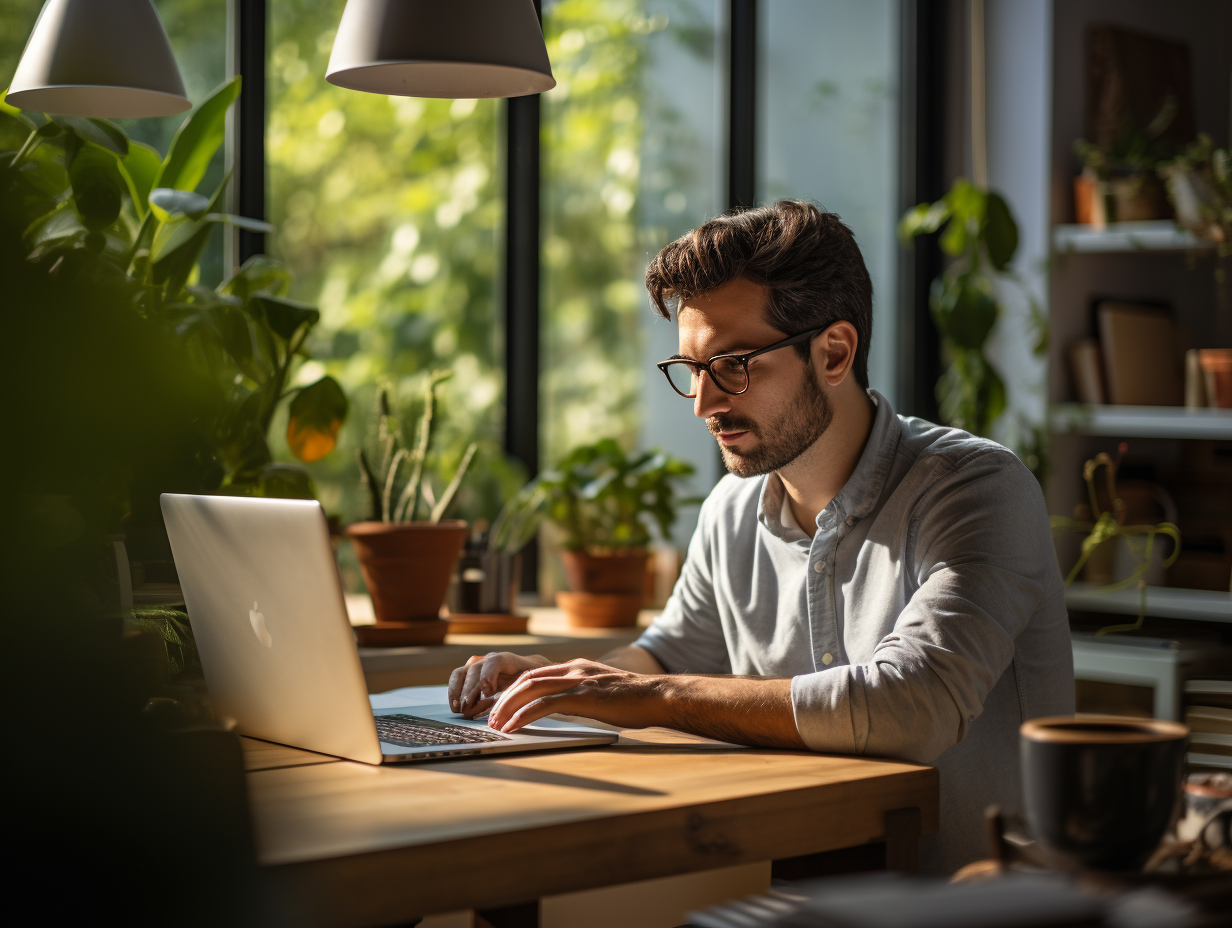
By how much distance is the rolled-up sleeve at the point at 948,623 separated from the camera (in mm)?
1443

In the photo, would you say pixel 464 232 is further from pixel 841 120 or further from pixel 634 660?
pixel 634 660

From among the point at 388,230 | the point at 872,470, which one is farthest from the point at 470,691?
the point at 388,230

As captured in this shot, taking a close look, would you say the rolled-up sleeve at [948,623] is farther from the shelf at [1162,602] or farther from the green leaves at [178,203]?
the shelf at [1162,602]

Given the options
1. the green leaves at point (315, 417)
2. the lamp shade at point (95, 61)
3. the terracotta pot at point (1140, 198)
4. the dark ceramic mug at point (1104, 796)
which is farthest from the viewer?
the terracotta pot at point (1140, 198)

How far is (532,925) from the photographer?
1.41 metres

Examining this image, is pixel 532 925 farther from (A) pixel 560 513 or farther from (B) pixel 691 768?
(A) pixel 560 513

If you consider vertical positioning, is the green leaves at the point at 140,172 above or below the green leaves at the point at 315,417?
above

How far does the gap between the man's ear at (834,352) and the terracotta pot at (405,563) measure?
0.88 meters

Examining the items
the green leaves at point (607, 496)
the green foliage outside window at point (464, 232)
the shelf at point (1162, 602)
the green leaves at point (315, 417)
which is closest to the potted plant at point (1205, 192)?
the shelf at point (1162, 602)

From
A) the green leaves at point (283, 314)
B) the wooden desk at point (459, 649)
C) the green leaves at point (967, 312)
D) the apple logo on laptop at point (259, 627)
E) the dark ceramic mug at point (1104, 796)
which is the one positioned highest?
the green leaves at point (967, 312)

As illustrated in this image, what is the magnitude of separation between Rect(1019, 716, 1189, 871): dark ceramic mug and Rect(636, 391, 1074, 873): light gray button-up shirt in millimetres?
507

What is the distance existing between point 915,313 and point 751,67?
3.05ft

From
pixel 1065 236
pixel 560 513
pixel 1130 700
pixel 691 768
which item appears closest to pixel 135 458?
pixel 691 768

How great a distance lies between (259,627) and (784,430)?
760 mm
